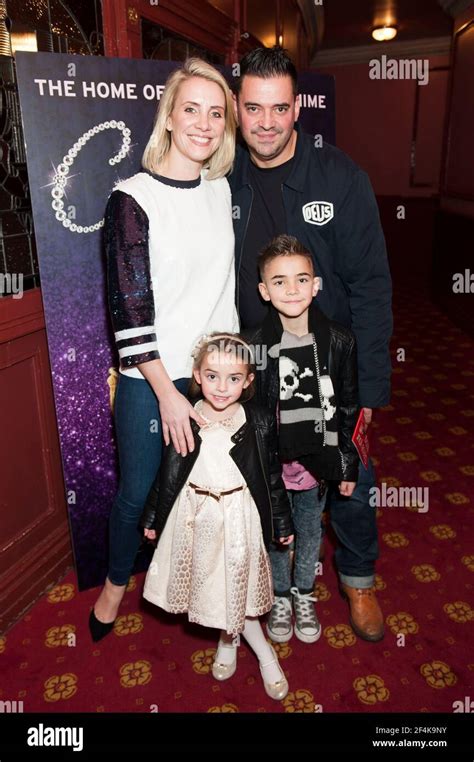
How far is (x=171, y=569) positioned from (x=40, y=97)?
1.55 meters

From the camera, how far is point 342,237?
1885 millimetres

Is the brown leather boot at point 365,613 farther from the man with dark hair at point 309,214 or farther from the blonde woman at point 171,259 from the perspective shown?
the blonde woman at point 171,259

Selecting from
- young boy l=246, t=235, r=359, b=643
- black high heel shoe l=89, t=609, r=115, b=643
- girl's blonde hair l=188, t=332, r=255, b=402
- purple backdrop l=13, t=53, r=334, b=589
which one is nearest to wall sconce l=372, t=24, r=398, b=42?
purple backdrop l=13, t=53, r=334, b=589

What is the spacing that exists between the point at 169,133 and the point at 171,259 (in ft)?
1.27

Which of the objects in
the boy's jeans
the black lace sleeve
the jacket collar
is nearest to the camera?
the black lace sleeve

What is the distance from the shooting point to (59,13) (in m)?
2.10

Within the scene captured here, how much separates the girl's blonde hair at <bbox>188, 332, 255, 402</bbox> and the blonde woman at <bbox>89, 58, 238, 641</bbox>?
0.20 feet

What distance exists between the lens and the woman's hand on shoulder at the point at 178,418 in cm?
168

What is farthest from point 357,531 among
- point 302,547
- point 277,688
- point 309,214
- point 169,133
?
point 169,133

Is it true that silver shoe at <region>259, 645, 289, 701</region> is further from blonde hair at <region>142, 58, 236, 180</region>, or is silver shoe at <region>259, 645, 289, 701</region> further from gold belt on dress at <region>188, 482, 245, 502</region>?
A: blonde hair at <region>142, 58, 236, 180</region>

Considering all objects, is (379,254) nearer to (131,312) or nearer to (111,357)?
(131,312)

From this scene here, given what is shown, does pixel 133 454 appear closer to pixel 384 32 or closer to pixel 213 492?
pixel 213 492

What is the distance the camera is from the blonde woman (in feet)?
5.37

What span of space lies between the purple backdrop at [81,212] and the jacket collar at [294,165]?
1.23ft
